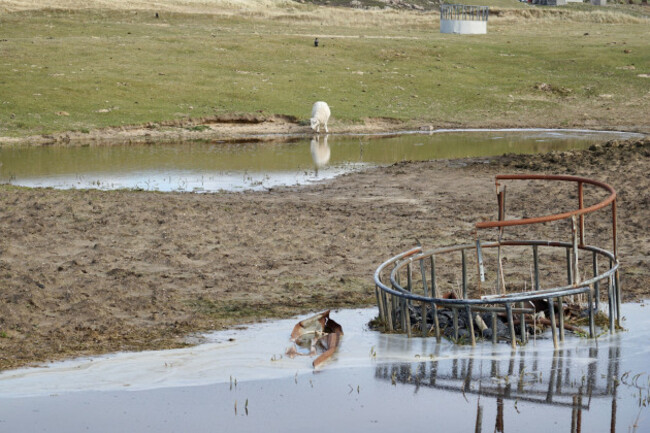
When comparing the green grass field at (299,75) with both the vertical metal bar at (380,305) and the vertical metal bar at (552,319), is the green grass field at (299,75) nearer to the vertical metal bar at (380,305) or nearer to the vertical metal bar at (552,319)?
the vertical metal bar at (380,305)

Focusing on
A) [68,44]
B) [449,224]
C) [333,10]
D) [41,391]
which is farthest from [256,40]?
[41,391]

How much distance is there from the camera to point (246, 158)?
2669cm

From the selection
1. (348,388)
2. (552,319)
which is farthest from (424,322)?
(348,388)

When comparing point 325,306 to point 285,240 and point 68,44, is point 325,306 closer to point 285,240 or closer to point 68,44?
point 285,240

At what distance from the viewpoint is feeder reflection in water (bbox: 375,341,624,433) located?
911 cm

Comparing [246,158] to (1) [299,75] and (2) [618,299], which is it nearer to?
(1) [299,75]

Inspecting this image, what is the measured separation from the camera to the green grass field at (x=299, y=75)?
34.8 metres

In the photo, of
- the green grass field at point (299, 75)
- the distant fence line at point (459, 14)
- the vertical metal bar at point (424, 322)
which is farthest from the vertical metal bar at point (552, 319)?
the distant fence line at point (459, 14)

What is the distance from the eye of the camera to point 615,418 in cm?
869

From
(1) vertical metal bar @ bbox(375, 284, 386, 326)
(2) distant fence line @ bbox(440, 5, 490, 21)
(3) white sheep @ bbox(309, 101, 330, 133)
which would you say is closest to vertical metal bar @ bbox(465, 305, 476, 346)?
(1) vertical metal bar @ bbox(375, 284, 386, 326)

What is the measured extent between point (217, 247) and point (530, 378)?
6258 mm

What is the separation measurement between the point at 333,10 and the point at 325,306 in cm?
6166

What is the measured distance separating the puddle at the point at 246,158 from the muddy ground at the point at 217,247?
2014mm

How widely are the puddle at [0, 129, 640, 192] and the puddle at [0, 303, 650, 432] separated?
36.4ft
